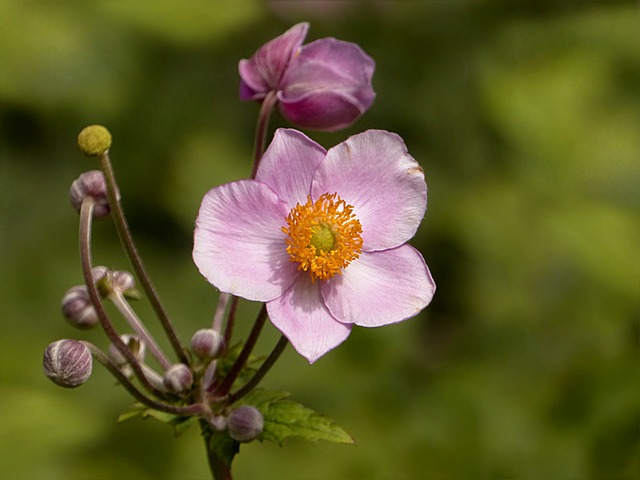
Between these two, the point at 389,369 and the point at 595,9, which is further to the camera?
the point at 595,9

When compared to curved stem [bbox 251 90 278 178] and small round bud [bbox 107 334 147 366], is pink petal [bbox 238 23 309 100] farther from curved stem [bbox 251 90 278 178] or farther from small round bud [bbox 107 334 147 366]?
small round bud [bbox 107 334 147 366]

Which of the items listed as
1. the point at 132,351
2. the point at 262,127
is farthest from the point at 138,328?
the point at 262,127

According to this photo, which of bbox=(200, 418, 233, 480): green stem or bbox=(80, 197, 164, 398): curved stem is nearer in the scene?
bbox=(80, 197, 164, 398): curved stem

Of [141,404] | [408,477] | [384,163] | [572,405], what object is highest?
[384,163]

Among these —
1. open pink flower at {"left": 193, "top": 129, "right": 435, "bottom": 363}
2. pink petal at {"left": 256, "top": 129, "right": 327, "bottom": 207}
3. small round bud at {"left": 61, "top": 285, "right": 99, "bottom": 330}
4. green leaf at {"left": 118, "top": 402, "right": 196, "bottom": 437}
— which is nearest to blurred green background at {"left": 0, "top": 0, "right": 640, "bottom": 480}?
small round bud at {"left": 61, "top": 285, "right": 99, "bottom": 330}

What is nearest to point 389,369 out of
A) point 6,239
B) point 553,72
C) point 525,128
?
point 525,128

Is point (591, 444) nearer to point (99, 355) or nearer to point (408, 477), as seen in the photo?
point (408, 477)

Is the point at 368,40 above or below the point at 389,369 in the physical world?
above

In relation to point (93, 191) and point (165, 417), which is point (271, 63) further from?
point (165, 417)
